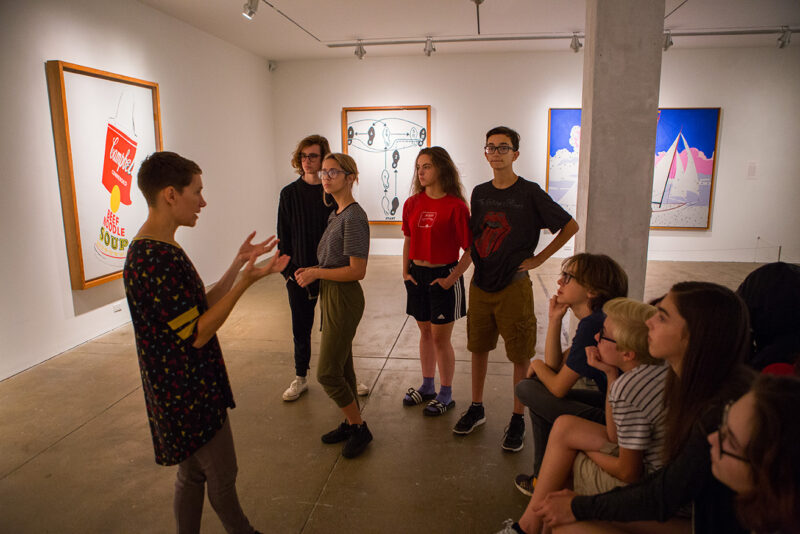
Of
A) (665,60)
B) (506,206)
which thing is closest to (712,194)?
(665,60)

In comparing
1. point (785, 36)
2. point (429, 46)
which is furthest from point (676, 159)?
point (429, 46)

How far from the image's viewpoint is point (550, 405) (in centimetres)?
223

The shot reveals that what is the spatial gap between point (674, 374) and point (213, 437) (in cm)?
158

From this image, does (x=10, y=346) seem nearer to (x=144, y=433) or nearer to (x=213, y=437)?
(x=144, y=433)

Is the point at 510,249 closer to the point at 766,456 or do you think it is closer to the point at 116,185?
the point at 766,456

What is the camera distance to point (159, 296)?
166cm

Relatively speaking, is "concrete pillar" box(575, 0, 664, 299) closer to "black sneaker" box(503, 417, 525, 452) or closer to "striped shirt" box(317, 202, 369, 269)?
"black sneaker" box(503, 417, 525, 452)

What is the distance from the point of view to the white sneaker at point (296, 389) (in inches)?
142

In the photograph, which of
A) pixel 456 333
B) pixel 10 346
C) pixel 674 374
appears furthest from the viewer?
pixel 456 333

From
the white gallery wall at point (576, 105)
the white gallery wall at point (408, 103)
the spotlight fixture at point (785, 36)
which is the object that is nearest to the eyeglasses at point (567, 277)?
the white gallery wall at point (408, 103)

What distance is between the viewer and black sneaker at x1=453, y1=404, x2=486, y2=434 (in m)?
3.08

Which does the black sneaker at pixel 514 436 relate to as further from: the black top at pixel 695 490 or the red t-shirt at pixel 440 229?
the black top at pixel 695 490

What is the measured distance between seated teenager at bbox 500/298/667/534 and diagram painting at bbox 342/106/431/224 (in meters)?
7.12

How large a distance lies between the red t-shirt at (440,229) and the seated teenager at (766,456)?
2106 millimetres
